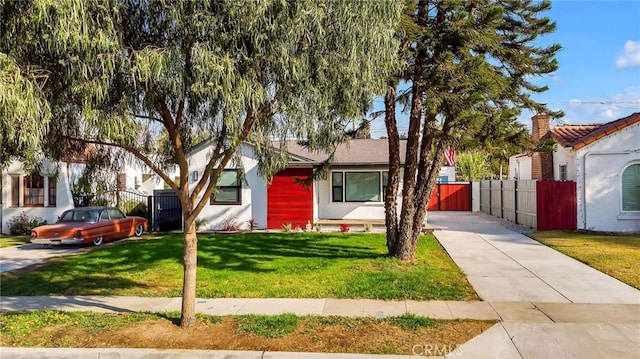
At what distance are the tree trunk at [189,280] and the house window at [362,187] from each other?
1318cm

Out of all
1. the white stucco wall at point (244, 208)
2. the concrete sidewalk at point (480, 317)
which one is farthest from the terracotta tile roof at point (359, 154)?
the concrete sidewalk at point (480, 317)

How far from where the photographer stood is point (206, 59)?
16.1 feet

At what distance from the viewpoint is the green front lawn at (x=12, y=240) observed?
15758 millimetres

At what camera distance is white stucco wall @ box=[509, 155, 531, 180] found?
2430 centimetres

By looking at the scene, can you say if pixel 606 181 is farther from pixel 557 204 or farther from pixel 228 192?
pixel 228 192

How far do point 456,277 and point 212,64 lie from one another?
267 inches

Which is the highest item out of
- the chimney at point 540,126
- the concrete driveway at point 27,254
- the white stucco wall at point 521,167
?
the chimney at point 540,126

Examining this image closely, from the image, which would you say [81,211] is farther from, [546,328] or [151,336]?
[546,328]

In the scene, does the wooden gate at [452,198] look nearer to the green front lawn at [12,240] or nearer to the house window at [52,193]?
the house window at [52,193]

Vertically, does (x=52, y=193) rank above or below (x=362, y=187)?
below

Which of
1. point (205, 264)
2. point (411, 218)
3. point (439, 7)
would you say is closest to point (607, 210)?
point (411, 218)

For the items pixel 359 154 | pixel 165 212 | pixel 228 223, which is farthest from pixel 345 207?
pixel 165 212

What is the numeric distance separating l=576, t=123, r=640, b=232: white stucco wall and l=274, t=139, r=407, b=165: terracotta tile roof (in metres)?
6.80

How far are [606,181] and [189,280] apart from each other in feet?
52.0
